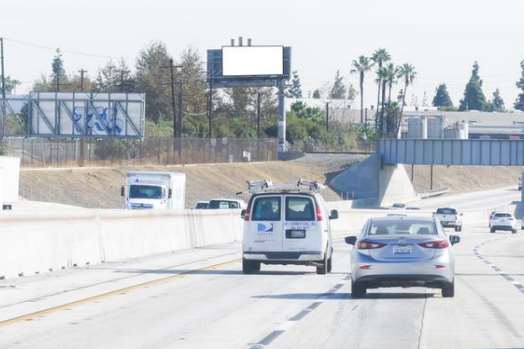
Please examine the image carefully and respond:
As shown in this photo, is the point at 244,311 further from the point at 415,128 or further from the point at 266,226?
the point at 415,128

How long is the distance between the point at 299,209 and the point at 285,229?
563 mm

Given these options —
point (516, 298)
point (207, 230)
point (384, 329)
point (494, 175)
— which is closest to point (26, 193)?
point (207, 230)

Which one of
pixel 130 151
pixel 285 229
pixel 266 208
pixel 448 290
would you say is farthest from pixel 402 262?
pixel 130 151

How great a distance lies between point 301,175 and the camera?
129m

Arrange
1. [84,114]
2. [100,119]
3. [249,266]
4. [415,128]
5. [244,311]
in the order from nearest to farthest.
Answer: [244,311] < [249,266] < [84,114] < [100,119] < [415,128]

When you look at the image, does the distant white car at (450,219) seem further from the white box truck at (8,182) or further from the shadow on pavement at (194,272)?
the shadow on pavement at (194,272)

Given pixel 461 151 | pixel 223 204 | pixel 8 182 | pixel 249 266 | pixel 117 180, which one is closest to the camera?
pixel 249 266

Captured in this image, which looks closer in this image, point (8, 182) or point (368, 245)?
point (368, 245)

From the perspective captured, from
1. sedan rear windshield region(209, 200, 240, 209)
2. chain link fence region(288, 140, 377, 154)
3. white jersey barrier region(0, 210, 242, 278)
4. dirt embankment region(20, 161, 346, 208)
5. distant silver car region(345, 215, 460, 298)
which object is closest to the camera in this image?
distant silver car region(345, 215, 460, 298)

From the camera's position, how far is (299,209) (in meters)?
31.3

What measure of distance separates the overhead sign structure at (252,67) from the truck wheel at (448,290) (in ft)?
366

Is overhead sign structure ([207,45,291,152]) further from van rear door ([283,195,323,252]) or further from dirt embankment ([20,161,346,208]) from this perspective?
van rear door ([283,195,323,252])

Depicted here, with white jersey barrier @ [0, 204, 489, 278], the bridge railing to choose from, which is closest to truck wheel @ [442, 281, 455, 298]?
white jersey barrier @ [0, 204, 489, 278]

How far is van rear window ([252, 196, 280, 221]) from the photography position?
103 feet
